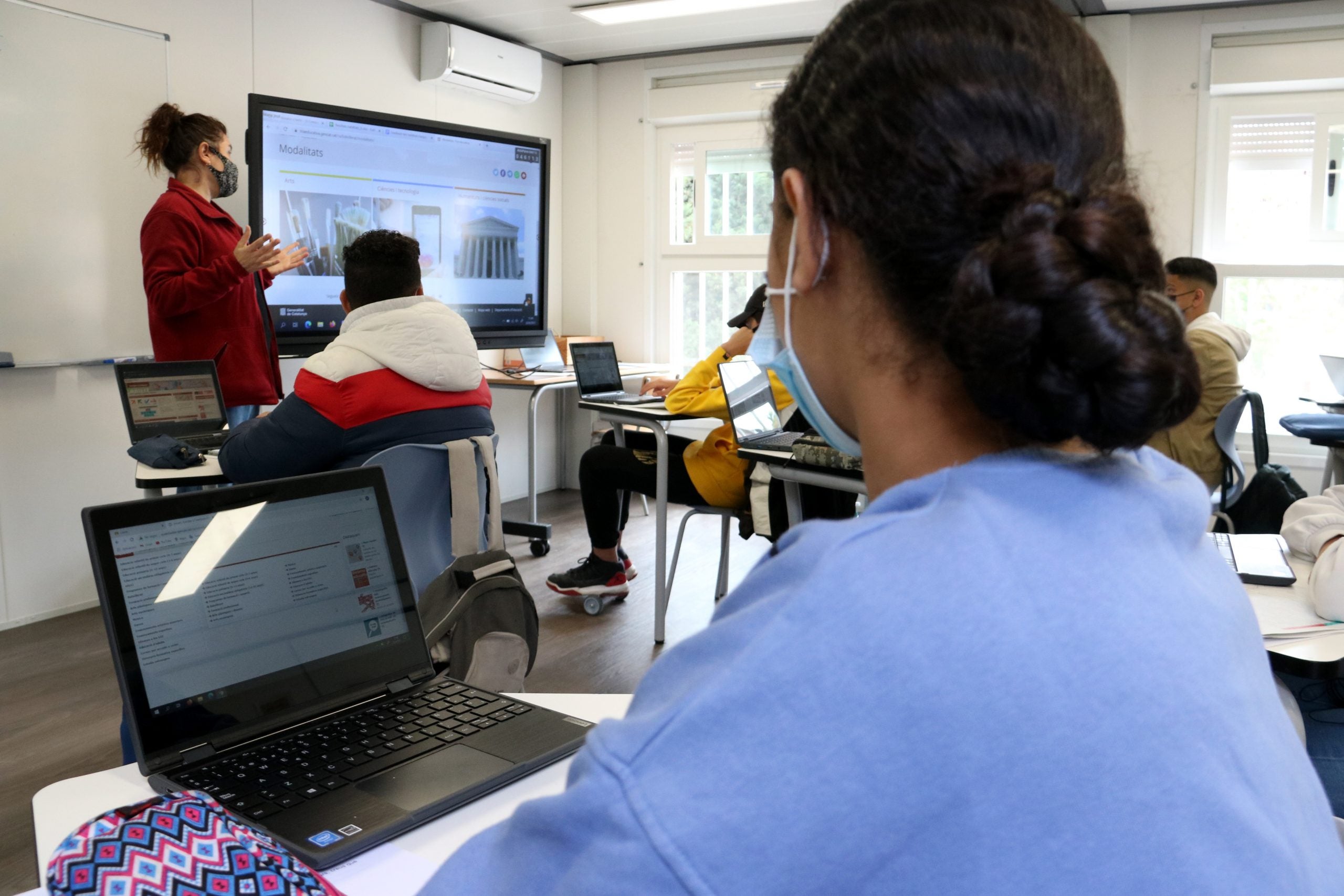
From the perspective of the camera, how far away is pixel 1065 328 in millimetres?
462

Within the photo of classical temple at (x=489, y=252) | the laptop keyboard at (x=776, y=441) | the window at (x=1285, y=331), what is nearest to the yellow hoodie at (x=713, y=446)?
the laptop keyboard at (x=776, y=441)

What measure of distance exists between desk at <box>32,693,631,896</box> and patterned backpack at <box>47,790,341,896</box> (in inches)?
5.0

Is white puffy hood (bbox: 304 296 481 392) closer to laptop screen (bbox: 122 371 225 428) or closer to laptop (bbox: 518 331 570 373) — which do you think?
laptop screen (bbox: 122 371 225 428)

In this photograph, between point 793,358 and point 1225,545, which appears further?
point 1225,545

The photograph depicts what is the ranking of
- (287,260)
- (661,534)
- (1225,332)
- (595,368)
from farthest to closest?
(595,368), (1225,332), (661,534), (287,260)

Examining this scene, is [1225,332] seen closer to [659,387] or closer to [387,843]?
[659,387]

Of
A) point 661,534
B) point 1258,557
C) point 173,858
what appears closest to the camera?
point 173,858

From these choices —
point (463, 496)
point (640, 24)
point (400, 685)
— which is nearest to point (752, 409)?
point (463, 496)

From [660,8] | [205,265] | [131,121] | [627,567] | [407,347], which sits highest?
[660,8]

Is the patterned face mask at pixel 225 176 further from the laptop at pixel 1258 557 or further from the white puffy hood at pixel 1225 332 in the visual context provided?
the white puffy hood at pixel 1225 332

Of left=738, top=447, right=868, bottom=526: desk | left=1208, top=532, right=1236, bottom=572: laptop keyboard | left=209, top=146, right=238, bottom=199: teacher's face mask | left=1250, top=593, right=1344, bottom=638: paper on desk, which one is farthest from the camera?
left=209, top=146, right=238, bottom=199: teacher's face mask

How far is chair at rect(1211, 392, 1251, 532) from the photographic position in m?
3.36

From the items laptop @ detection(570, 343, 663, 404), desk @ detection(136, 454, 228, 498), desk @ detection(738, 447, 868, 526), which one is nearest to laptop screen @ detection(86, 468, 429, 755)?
desk @ detection(136, 454, 228, 498)

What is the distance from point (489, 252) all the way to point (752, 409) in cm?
241
